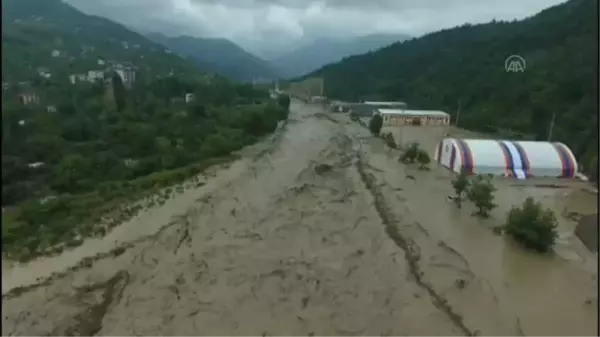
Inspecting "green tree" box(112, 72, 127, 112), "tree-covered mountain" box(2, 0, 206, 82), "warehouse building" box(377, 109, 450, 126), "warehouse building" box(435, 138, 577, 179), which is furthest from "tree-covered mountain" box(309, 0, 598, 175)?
"tree-covered mountain" box(2, 0, 206, 82)

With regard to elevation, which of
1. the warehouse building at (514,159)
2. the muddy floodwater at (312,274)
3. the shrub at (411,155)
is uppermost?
the warehouse building at (514,159)

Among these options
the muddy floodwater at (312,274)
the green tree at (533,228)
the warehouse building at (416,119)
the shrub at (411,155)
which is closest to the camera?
the muddy floodwater at (312,274)

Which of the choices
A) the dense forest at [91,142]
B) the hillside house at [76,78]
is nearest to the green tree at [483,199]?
the dense forest at [91,142]

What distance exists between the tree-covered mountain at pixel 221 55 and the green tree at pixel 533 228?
83.2 meters

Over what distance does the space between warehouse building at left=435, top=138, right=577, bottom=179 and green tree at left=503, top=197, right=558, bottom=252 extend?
14.4 ft

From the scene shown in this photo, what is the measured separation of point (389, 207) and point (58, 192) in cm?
725

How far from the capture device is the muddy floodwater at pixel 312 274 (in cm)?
626

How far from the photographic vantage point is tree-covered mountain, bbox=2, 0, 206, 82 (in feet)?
110

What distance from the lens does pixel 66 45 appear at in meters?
45.7

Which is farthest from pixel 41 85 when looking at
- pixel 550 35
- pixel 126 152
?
pixel 550 35

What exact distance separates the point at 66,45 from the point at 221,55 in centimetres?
8013

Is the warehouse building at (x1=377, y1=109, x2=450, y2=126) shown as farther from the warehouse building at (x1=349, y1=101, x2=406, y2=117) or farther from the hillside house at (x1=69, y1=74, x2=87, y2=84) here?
the hillside house at (x1=69, y1=74, x2=87, y2=84)

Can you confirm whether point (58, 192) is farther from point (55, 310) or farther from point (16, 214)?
point (55, 310)

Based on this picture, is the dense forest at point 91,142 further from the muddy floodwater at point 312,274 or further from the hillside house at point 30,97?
the muddy floodwater at point 312,274
